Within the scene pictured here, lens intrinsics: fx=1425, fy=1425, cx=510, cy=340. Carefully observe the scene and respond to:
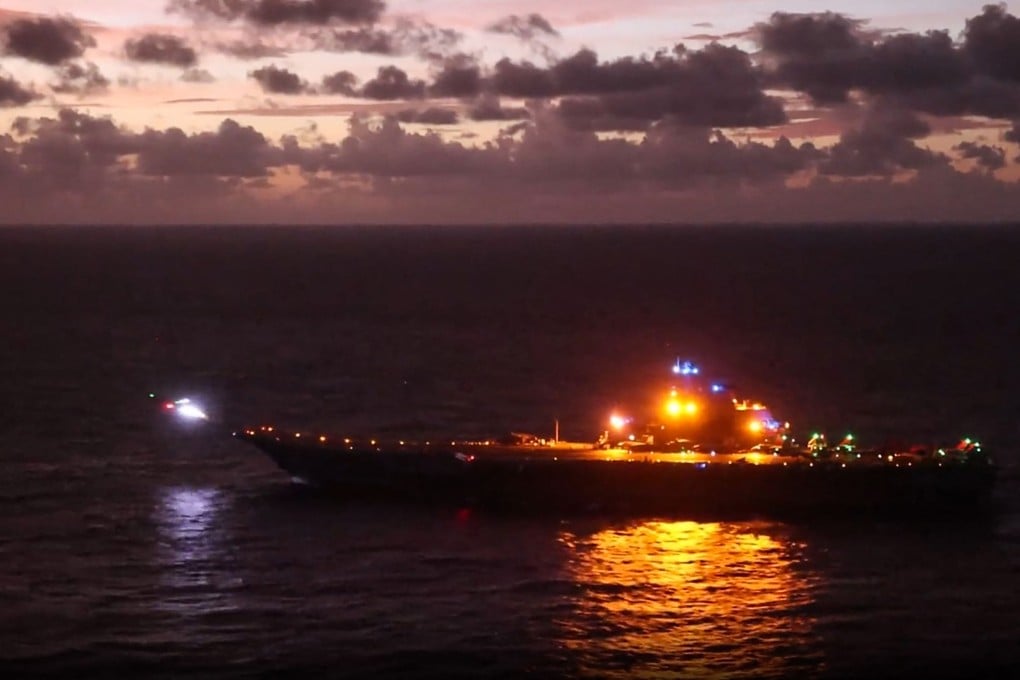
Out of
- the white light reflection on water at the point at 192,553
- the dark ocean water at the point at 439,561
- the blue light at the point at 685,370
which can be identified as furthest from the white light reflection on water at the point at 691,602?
the white light reflection on water at the point at 192,553

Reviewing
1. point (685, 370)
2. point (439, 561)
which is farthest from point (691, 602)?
point (685, 370)

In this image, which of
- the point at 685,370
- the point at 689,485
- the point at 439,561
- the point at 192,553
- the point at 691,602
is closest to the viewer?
the point at 691,602

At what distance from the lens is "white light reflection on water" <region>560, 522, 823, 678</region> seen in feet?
156

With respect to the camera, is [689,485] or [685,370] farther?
[685,370]

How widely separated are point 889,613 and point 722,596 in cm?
631

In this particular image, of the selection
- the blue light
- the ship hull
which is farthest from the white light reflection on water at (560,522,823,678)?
the blue light

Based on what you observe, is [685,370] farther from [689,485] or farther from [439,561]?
[439,561]

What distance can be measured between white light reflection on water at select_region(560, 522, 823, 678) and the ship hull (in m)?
3.93

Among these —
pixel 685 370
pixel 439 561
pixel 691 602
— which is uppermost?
pixel 685 370

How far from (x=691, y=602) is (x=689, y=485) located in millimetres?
17618

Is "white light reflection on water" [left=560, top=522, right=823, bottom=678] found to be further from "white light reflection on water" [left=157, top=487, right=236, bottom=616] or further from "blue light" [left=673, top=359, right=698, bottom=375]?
"white light reflection on water" [left=157, top=487, right=236, bottom=616]

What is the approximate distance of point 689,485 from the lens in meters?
71.8

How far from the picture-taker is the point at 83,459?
81.8 metres

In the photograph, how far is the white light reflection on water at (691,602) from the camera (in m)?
47.6
